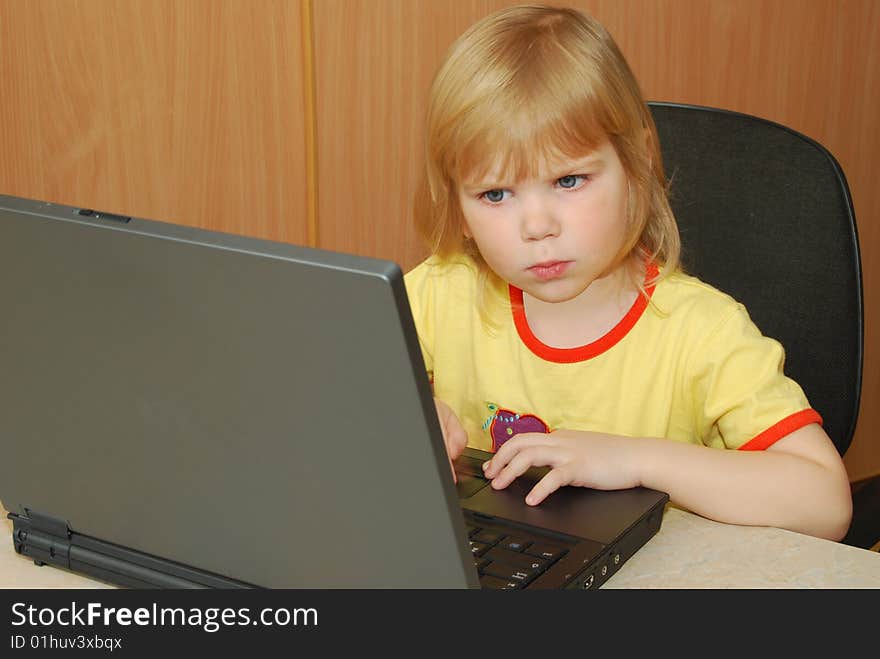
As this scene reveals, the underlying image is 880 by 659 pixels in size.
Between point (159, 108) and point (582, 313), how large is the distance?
789mm

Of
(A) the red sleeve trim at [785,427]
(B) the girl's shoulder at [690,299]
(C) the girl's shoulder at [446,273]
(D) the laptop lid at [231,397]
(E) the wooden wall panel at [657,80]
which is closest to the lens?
(D) the laptop lid at [231,397]

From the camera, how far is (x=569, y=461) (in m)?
0.87

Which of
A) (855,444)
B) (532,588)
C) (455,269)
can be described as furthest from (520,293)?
(855,444)

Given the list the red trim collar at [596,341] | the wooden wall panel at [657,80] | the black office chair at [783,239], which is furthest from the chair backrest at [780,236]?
the wooden wall panel at [657,80]

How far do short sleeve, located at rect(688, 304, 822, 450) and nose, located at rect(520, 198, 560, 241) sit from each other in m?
0.20

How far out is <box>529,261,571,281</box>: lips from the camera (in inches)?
39.8

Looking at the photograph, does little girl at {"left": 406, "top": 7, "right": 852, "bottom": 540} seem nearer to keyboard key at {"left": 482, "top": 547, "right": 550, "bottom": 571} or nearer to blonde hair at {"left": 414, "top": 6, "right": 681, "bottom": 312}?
blonde hair at {"left": 414, "top": 6, "right": 681, "bottom": 312}

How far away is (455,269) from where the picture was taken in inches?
49.4

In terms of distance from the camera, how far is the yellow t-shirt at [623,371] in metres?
1.01

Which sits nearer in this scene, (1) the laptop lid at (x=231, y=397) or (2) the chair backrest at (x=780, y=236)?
(1) the laptop lid at (x=231, y=397)

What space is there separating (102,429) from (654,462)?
17.2 inches

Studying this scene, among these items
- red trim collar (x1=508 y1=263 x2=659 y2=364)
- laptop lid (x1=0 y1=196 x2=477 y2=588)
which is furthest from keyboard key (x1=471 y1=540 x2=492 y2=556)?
red trim collar (x1=508 y1=263 x2=659 y2=364)

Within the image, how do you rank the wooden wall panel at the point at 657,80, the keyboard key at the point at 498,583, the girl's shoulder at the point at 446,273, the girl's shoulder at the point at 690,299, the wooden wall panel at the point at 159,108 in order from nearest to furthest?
the keyboard key at the point at 498,583, the girl's shoulder at the point at 690,299, the girl's shoulder at the point at 446,273, the wooden wall panel at the point at 159,108, the wooden wall panel at the point at 657,80

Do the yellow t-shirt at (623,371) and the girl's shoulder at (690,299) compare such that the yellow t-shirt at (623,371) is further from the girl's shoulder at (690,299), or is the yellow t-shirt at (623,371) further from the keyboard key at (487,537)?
the keyboard key at (487,537)
